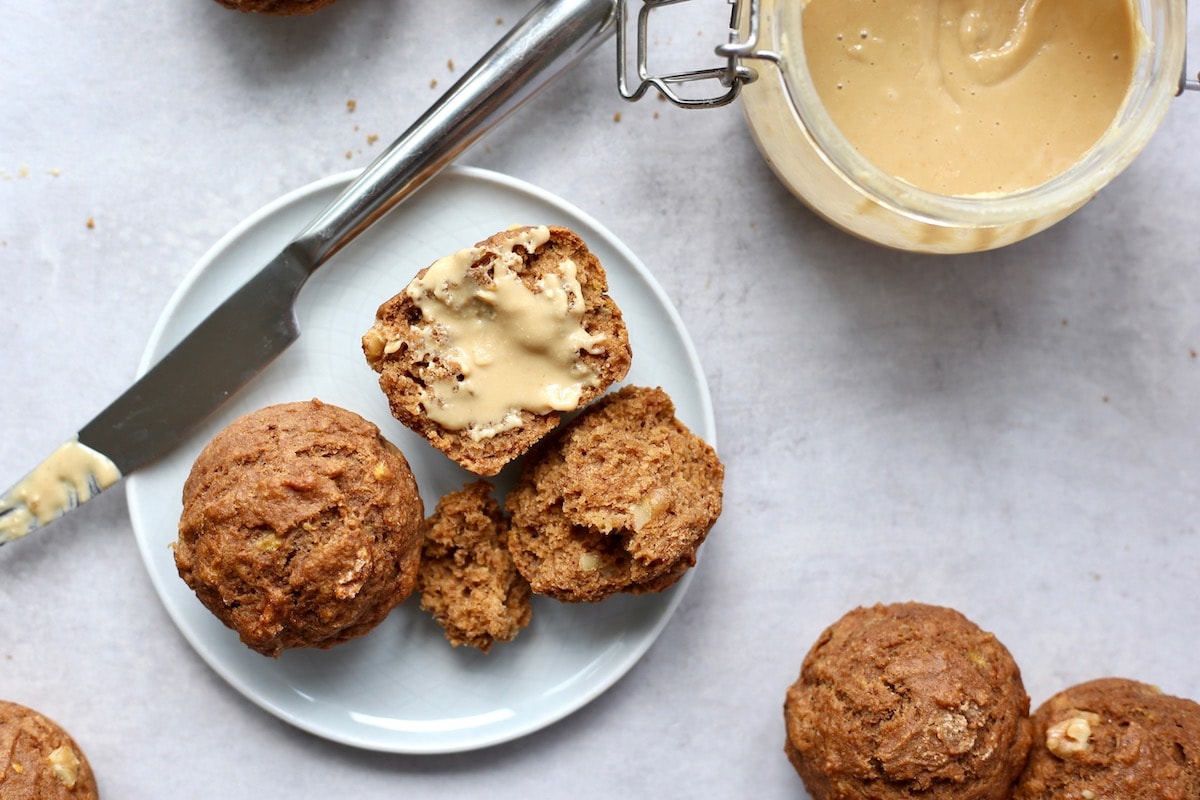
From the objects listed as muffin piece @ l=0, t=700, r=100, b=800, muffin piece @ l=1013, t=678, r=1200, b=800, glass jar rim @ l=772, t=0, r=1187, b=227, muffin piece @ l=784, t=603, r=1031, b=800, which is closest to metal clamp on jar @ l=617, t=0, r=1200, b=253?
glass jar rim @ l=772, t=0, r=1187, b=227

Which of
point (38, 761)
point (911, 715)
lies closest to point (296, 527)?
point (38, 761)

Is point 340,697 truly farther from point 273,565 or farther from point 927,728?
point 927,728

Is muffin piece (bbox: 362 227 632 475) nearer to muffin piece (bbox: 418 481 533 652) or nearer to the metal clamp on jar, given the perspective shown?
muffin piece (bbox: 418 481 533 652)

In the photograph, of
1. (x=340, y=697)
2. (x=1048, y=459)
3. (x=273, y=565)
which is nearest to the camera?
(x=273, y=565)

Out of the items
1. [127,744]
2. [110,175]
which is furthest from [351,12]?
[127,744]

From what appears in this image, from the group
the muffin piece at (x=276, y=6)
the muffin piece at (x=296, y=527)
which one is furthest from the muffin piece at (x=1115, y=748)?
the muffin piece at (x=276, y=6)

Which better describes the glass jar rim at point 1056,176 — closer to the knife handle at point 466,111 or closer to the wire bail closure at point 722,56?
the wire bail closure at point 722,56

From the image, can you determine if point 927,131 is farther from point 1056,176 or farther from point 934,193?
point 1056,176
